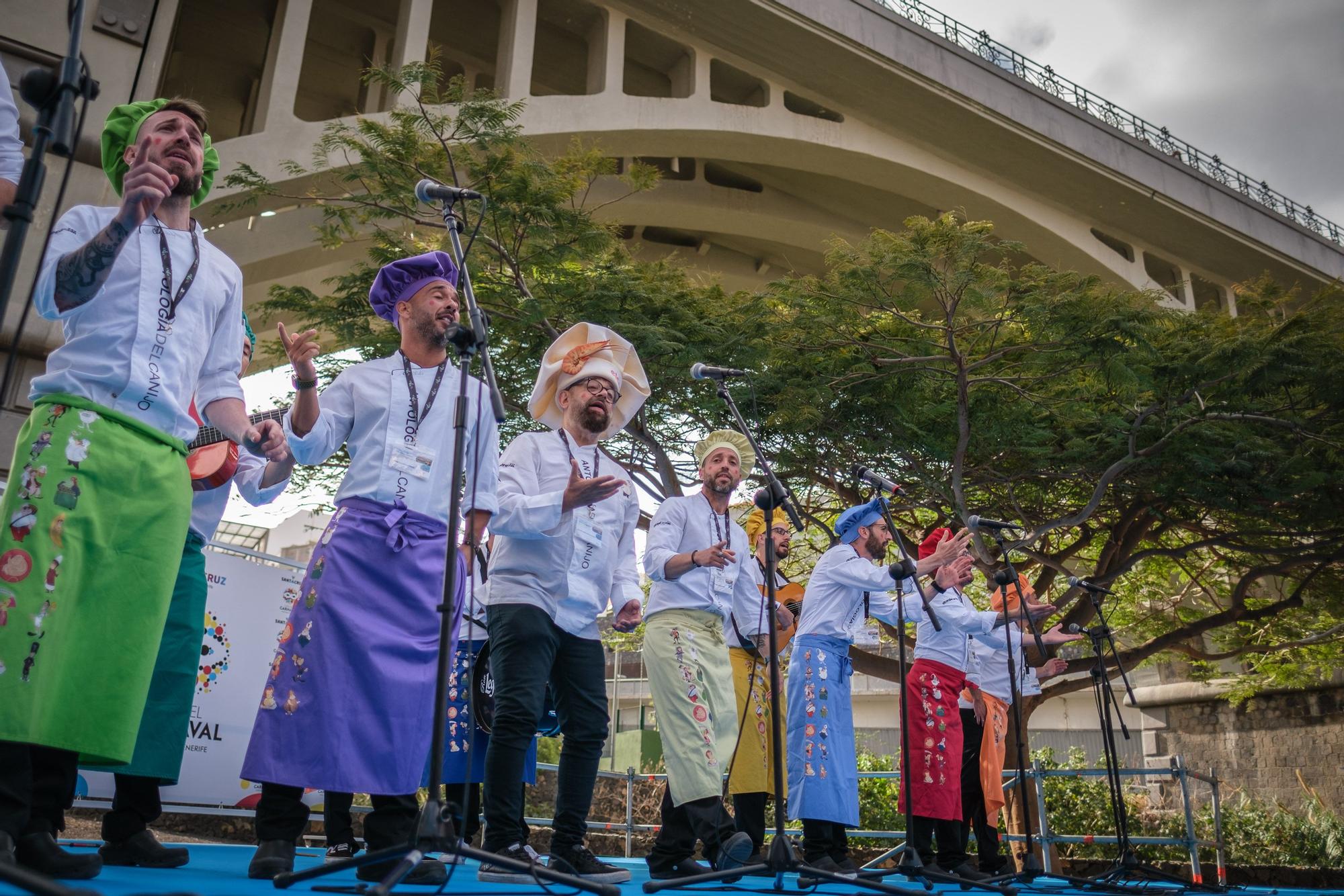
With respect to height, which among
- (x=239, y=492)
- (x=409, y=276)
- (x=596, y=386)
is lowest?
(x=239, y=492)

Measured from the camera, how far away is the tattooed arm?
278cm

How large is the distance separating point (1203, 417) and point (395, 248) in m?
7.60

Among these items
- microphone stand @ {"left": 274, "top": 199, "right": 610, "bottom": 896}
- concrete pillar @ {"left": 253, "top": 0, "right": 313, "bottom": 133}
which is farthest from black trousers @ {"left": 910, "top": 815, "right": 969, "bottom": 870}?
concrete pillar @ {"left": 253, "top": 0, "right": 313, "bottom": 133}

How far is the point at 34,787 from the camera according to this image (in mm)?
2709

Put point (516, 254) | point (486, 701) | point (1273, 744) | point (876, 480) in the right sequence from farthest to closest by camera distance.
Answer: point (1273, 744) → point (516, 254) → point (876, 480) → point (486, 701)

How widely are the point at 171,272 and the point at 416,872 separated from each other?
1.93m

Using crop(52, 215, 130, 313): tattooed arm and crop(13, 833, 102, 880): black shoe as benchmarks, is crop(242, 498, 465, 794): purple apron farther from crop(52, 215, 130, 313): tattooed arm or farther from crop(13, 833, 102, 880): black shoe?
crop(52, 215, 130, 313): tattooed arm

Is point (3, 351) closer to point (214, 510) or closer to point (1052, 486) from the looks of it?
point (214, 510)

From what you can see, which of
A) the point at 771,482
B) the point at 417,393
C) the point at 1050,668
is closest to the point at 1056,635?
the point at 1050,668

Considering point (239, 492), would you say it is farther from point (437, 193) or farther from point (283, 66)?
point (283, 66)

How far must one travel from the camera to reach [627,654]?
97.7 feet

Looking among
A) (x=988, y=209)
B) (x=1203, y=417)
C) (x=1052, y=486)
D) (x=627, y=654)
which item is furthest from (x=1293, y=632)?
(x=627, y=654)

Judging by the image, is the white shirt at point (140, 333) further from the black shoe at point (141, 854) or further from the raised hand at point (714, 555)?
the raised hand at point (714, 555)

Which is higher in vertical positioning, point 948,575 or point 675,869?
point 948,575
